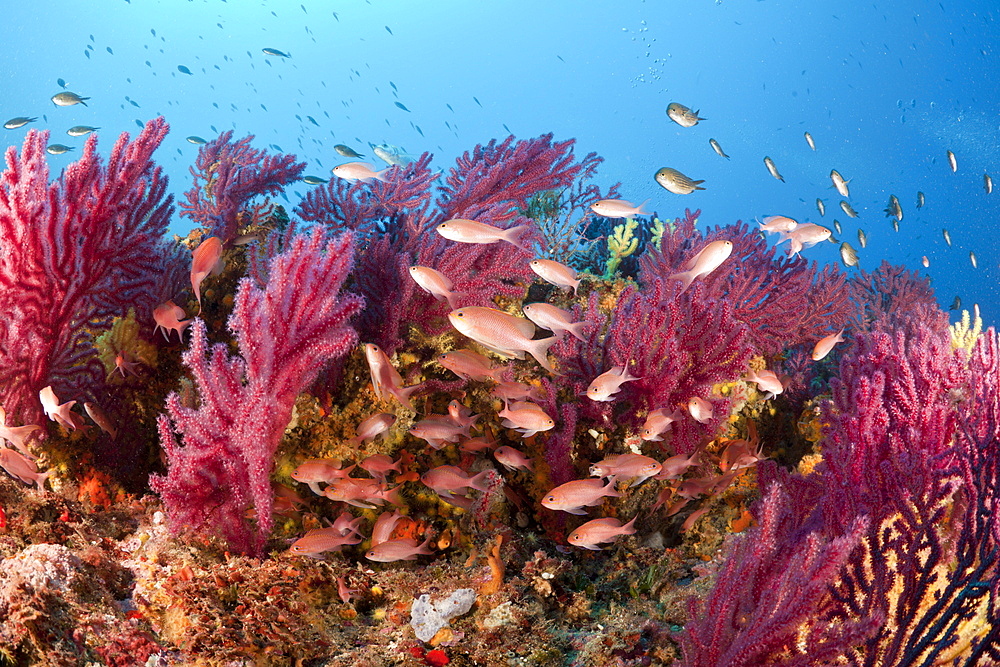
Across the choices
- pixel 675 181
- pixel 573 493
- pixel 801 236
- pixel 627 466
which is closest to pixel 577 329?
pixel 627 466

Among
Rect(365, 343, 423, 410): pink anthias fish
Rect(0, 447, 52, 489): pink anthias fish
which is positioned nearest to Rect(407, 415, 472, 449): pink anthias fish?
Rect(365, 343, 423, 410): pink anthias fish

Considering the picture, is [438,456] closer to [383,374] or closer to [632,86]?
[383,374]

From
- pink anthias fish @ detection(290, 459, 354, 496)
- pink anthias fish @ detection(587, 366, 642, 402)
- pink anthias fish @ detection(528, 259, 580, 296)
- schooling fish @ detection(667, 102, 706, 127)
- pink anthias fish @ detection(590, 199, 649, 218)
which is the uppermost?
schooling fish @ detection(667, 102, 706, 127)

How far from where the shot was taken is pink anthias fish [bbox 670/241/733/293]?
145 inches

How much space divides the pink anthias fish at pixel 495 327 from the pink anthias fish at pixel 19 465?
2.71 metres

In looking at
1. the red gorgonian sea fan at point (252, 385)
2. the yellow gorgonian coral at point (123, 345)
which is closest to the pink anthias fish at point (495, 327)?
the red gorgonian sea fan at point (252, 385)

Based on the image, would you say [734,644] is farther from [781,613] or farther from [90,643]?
[90,643]

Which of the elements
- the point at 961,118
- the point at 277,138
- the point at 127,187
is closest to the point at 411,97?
the point at 277,138

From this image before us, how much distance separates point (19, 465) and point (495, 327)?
2.98 m

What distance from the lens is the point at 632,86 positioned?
355ft

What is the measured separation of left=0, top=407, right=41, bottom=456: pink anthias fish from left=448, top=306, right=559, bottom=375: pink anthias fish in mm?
2761

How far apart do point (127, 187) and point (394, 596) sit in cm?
336

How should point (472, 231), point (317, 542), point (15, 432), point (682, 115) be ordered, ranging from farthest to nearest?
point (682, 115) → point (472, 231) → point (15, 432) → point (317, 542)

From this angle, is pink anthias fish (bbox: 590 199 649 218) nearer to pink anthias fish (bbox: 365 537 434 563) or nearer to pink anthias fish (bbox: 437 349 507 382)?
pink anthias fish (bbox: 437 349 507 382)
